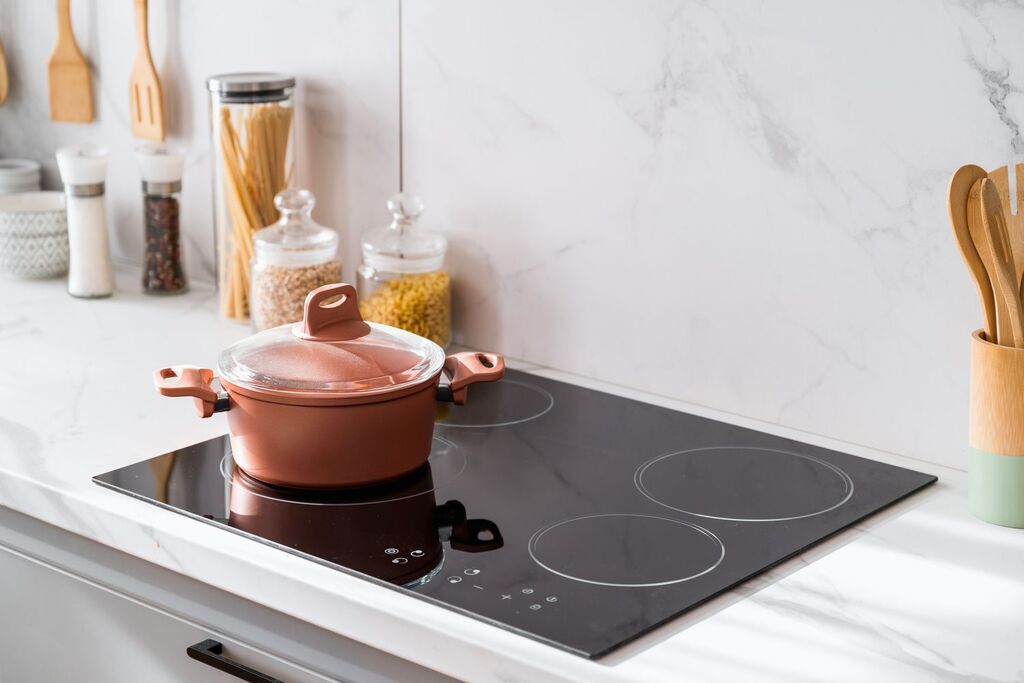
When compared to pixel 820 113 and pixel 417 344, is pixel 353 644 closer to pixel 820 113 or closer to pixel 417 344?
pixel 417 344

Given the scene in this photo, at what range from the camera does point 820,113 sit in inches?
48.6

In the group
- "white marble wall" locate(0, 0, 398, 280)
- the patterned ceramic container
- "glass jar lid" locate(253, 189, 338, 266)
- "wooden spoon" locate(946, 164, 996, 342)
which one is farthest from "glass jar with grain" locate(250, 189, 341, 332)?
"wooden spoon" locate(946, 164, 996, 342)

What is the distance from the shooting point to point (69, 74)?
6.59 feet

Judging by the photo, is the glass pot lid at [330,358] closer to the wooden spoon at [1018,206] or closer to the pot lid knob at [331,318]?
the pot lid knob at [331,318]

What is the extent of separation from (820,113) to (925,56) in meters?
0.12

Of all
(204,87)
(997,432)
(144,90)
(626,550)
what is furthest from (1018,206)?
(144,90)

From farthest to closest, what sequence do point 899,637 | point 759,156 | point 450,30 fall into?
point 450,30
point 759,156
point 899,637

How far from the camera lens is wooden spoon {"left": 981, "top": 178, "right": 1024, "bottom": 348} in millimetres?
1006

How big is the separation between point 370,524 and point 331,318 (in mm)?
219

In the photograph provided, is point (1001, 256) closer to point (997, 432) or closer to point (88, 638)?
point (997, 432)


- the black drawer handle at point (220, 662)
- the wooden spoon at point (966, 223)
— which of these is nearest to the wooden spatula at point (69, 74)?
the black drawer handle at point (220, 662)

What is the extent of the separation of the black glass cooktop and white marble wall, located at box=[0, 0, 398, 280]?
1.51 ft

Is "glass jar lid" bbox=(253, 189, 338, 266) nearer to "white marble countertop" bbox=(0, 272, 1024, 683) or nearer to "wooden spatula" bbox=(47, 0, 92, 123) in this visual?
"white marble countertop" bbox=(0, 272, 1024, 683)

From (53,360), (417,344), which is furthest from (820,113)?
(53,360)
